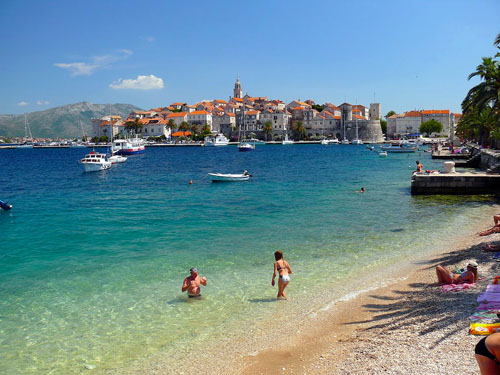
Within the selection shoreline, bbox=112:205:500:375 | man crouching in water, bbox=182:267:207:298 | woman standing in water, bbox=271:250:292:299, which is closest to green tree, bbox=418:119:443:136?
shoreline, bbox=112:205:500:375

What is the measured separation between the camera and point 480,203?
73.9ft

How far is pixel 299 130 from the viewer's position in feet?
544

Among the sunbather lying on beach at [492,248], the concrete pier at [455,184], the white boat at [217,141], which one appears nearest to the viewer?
the sunbather lying on beach at [492,248]

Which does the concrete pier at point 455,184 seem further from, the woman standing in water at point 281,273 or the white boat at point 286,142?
the white boat at point 286,142

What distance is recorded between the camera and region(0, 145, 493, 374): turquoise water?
8344 mm

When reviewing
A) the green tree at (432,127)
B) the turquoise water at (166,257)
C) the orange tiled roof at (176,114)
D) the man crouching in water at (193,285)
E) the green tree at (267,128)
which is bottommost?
the turquoise water at (166,257)

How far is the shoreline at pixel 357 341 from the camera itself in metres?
6.31

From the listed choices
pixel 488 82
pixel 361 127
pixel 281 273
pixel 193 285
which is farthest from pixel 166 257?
pixel 361 127

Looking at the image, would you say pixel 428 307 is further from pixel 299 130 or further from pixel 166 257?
pixel 299 130

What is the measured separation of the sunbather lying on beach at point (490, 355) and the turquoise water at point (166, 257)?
18.0 ft

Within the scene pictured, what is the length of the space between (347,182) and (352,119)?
128872 mm

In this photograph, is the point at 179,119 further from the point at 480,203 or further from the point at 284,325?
the point at 284,325

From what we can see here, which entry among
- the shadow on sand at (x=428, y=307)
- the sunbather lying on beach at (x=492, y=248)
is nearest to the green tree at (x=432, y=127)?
the sunbather lying on beach at (x=492, y=248)

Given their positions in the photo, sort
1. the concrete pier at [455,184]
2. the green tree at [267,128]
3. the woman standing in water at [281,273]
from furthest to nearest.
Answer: the green tree at [267,128] < the concrete pier at [455,184] < the woman standing in water at [281,273]
